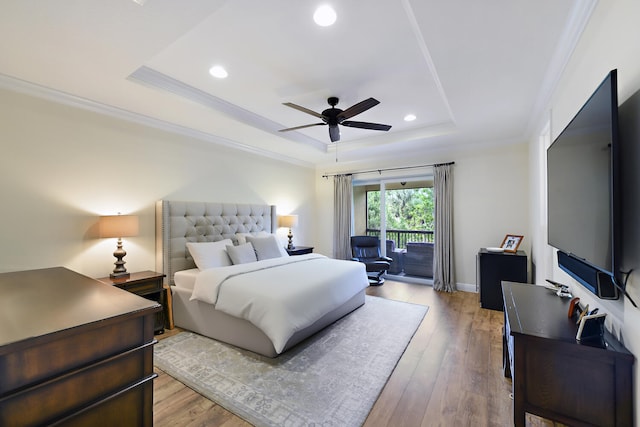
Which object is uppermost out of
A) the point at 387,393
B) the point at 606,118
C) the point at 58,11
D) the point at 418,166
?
the point at 58,11

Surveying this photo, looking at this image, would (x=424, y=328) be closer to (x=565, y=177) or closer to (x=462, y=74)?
(x=565, y=177)

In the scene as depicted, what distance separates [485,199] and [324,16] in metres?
4.00

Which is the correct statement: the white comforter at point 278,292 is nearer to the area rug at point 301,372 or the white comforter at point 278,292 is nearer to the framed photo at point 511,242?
the area rug at point 301,372

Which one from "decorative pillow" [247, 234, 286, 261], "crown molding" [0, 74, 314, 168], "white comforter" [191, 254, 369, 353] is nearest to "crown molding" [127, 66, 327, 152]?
"crown molding" [0, 74, 314, 168]

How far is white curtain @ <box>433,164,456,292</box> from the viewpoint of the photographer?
4.74 meters

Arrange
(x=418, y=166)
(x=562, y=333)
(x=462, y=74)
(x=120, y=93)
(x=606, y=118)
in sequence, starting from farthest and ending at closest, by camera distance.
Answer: (x=418, y=166), (x=120, y=93), (x=462, y=74), (x=562, y=333), (x=606, y=118)

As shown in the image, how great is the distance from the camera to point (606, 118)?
1.20 m

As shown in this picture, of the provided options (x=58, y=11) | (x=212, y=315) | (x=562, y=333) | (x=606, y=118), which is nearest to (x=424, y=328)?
(x=562, y=333)

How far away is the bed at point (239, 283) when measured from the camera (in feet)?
8.15

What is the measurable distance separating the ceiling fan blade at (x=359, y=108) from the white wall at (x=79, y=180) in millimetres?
2351

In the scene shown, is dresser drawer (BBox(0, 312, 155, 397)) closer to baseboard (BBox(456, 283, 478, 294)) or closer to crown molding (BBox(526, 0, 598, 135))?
crown molding (BBox(526, 0, 598, 135))

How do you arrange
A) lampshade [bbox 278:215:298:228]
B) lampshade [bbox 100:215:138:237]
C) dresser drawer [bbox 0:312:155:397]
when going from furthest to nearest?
1. lampshade [bbox 278:215:298:228]
2. lampshade [bbox 100:215:138:237]
3. dresser drawer [bbox 0:312:155:397]

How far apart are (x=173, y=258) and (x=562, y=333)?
12.5ft

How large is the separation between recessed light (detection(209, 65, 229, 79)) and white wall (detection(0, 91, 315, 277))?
147 cm
